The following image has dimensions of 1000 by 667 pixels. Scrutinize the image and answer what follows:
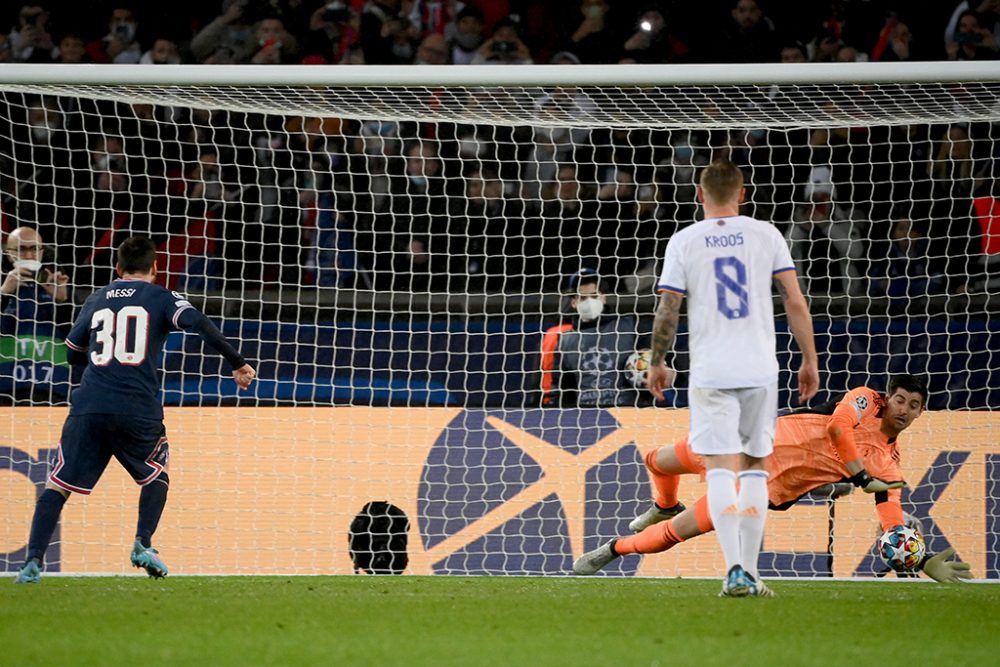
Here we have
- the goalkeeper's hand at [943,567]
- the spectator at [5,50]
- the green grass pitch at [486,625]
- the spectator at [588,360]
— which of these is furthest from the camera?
the spectator at [5,50]

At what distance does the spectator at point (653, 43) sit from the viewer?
1224 centimetres

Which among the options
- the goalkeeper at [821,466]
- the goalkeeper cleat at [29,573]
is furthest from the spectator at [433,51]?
the goalkeeper cleat at [29,573]

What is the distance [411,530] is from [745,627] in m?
3.96

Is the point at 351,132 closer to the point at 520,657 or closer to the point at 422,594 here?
the point at 422,594

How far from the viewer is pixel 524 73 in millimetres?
7441

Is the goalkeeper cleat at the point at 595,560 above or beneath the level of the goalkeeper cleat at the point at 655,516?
beneath

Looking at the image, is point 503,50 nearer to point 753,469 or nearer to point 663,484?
point 663,484

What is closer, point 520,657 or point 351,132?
point 520,657

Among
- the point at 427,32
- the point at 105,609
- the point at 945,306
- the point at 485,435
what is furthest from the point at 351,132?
the point at 105,609

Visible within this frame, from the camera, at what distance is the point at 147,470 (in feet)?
21.9

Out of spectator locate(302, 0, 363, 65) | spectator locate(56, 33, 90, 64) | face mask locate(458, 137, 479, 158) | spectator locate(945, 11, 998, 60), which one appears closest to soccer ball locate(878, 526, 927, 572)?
face mask locate(458, 137, 479, 158)

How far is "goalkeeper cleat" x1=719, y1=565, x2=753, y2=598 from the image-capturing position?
5406 millimetres

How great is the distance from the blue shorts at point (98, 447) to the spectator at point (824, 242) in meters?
5.07

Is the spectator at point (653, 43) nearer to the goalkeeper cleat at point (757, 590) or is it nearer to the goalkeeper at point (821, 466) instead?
the goalkeeper at point (821, 466)
